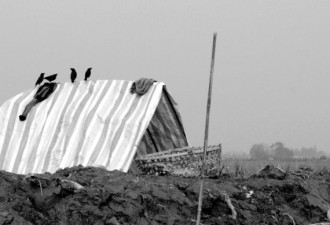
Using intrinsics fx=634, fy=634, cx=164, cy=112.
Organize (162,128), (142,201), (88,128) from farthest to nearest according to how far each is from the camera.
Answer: (162,128) < (88,128) < (142,201)

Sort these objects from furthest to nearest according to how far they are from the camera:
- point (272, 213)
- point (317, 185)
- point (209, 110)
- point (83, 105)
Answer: point (83, 105)
point (317, 185)
point (272, 213)
point (209, 110)

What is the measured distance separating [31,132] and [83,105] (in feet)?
2.74

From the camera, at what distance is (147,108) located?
8344 millimetres

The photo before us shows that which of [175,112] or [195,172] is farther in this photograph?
[175,112]

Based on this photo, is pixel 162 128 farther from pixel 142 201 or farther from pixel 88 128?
pixel 142 201

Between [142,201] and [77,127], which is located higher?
[77,127]

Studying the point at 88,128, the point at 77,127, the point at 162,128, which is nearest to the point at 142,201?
the point at 88,128

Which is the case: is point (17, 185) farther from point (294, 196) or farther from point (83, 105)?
point (83, 105)

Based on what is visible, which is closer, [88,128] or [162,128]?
[88,128]

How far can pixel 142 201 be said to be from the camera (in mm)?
3936

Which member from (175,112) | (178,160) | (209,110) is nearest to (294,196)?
(209,110)

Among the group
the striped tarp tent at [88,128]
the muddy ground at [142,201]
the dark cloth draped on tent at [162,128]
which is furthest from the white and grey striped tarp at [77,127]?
the muddy ground at [142,201]

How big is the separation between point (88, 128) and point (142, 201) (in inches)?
177

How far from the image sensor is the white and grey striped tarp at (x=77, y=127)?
7.98m
